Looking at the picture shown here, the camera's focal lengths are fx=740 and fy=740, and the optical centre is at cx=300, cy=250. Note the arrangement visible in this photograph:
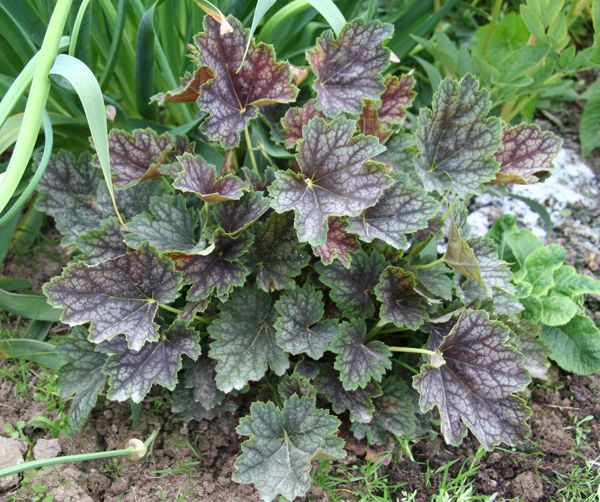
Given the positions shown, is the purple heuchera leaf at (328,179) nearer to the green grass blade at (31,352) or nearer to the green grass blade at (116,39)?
the green grass blade at (116,39)

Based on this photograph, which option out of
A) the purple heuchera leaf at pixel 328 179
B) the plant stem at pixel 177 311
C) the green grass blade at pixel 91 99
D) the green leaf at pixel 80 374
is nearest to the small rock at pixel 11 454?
the green leaf at pixel 80 374

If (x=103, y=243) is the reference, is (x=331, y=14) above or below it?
above

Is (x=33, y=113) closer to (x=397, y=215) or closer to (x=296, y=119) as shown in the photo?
(x=296, y=119)

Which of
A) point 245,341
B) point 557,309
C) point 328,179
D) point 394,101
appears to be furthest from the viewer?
point 557,309

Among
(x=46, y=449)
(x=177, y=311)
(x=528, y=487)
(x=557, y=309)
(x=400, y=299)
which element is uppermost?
(x=177, y=311)

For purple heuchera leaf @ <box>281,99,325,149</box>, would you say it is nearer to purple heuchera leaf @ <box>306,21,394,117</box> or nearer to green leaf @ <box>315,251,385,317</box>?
purple heuchera leaf @ <box>306,21,394,117</box>

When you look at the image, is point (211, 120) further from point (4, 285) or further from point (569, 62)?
point (569, 62)

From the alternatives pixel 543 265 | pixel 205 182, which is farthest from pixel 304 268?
pixel 543 265
